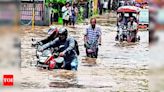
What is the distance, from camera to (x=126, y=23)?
13109 mm

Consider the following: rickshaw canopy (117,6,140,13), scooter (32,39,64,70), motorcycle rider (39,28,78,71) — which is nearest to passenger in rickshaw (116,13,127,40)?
rickshaw canopy (117,6,140,13)

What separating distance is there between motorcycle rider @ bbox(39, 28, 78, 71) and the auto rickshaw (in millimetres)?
4450

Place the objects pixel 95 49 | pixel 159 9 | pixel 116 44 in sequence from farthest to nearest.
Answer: pixel 116 44 < pixel 95 49 < pixel 159 9

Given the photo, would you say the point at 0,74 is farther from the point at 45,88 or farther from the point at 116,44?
the point at 116,44

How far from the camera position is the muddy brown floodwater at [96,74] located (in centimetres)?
687

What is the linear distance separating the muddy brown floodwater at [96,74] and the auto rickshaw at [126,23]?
1.56m

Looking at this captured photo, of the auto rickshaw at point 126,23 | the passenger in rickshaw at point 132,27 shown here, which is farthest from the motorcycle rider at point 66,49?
the passenger in rickshaw at point 132,27

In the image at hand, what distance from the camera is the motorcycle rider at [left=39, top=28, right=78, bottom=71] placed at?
796 cm

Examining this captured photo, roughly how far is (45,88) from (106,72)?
176 cm

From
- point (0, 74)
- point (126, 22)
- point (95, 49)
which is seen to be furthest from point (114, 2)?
point (0, 74)

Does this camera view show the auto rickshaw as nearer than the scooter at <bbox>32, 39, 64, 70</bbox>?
No

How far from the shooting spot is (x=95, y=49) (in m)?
9.83

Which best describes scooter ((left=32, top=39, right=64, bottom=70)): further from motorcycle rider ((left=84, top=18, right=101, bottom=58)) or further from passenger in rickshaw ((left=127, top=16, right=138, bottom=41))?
passenger in rickshaw ((left=127, top=16, right=138, bottom=41))

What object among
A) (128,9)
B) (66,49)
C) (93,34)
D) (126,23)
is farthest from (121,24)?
(66,49)
